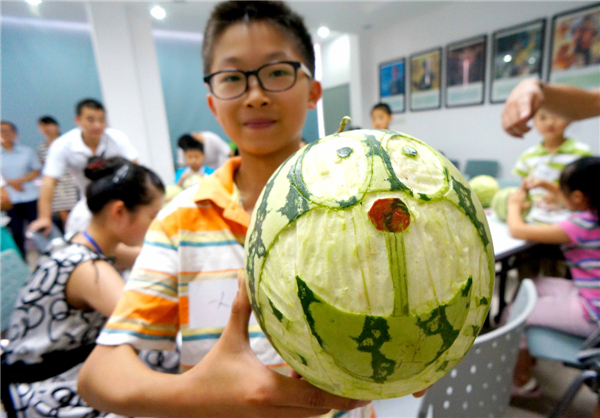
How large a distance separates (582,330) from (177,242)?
2243 millimetres

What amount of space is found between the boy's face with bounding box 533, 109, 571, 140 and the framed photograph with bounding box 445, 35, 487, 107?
9.72ft

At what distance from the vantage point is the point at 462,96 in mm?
5895

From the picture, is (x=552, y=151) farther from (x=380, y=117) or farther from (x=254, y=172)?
(x=254, y=172)

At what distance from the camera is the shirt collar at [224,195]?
921mm

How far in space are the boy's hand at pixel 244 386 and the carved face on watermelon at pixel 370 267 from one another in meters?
0.06

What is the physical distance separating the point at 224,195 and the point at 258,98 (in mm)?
301

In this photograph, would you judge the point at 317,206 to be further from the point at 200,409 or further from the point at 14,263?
the point at 14,263

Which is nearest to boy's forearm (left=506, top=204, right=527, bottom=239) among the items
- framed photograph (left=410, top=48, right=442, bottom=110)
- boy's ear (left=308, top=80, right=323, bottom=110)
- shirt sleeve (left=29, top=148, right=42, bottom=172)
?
boy's ear (left=308, top=80, right=323, bottom=110)

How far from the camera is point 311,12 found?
5598mm

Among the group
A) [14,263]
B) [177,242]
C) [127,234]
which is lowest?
[14,263]

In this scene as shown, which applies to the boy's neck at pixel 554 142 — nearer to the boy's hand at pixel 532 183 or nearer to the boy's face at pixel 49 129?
the boy's hand at pixel 532 183

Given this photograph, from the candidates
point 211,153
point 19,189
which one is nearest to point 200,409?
point 211,153

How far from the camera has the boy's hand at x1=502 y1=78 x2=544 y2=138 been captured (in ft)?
3.92

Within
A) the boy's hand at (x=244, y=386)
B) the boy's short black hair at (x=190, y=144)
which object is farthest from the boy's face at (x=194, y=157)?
the boy's hand at (x=244, y=386)
